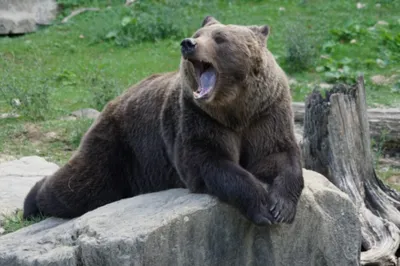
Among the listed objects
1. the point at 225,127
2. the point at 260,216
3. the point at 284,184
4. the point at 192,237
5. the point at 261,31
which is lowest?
the point at 192,237

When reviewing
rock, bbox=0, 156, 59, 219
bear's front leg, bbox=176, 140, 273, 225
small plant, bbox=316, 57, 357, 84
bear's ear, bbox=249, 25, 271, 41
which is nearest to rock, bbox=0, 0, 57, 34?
small plant, bbox=316, 57, 357, 84

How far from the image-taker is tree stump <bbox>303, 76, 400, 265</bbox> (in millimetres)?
7137

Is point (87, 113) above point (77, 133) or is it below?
below

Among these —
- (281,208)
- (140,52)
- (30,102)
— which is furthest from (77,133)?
(140,52)

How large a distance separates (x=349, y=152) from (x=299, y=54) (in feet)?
19.0

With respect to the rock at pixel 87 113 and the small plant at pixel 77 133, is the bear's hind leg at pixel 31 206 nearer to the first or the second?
the small plant at pixel 77 133

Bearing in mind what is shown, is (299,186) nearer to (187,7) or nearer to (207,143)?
(207,143)

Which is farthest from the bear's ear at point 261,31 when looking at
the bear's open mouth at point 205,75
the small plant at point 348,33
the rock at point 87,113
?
the small plant at point 348,33

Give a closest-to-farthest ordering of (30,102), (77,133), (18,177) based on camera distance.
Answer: (18,177) → (77,133) → (30,102)

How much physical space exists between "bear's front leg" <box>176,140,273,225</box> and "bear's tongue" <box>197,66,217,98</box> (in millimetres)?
393

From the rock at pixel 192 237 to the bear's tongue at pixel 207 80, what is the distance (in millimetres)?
741

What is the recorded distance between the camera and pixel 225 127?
18.5ft

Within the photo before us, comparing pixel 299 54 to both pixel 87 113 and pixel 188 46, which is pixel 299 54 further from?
pixel 188 46

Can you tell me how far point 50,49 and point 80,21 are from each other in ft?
5.57
